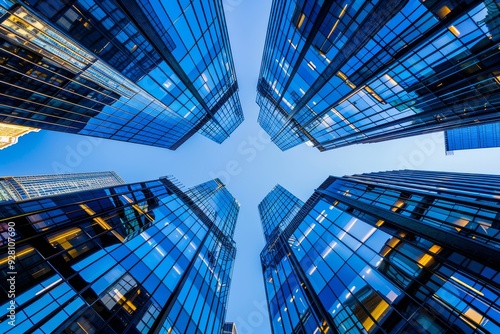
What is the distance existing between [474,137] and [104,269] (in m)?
114

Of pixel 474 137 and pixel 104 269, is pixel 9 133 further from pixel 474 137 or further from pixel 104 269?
pixel 474 137

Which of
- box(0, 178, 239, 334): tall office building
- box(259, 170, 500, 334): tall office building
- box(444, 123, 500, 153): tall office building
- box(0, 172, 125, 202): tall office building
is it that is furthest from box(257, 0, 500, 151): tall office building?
box(0, 172, 125, 202): tall office building

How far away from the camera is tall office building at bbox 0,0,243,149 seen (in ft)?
55.3

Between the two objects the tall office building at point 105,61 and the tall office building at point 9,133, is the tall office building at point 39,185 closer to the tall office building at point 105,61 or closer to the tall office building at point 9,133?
the tall office building at point 9,133

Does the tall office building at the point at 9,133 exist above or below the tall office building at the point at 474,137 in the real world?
below

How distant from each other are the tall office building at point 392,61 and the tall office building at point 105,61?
11903 mm

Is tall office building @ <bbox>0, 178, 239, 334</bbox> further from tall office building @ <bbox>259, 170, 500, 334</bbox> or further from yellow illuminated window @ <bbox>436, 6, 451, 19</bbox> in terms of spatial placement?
yellow illuminated window @ <bbox>436, 6, 451, 19</bbox>

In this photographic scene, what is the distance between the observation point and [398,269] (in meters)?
15.4

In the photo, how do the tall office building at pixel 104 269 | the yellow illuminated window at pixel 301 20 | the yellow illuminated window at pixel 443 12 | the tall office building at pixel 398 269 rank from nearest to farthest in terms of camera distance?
the tall office building at pixel 398 269 < the tall office building at pixel 104 269 < the yellow illuminated window at pixel 443 12 < the yellow illuminated window at pixel 301 20

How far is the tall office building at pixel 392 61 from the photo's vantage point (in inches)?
627

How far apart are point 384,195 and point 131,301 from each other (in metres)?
25.5

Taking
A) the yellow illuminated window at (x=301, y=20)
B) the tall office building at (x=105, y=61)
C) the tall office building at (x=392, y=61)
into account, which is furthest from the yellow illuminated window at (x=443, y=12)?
the tall office building at (x=105, y=61)

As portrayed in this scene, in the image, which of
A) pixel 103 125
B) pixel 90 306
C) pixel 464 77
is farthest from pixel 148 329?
pixel 464 77

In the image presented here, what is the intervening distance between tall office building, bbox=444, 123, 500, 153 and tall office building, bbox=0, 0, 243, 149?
87.3 meters
